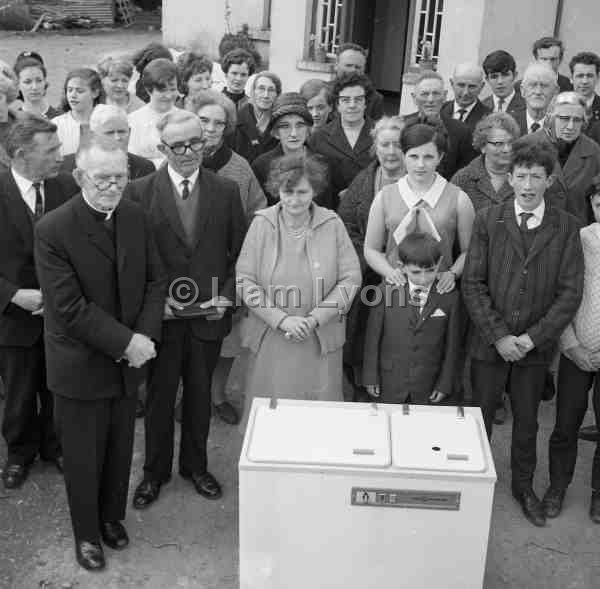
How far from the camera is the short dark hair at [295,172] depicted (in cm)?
409

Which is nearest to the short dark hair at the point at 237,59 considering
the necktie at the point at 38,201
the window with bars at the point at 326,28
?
the necktie at the point at 38,201

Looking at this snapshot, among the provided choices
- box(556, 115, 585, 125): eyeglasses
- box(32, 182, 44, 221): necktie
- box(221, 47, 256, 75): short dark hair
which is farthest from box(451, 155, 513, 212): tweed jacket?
box(221, 47, 256, 75): short dark hair

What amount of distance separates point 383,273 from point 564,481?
1.39 metres

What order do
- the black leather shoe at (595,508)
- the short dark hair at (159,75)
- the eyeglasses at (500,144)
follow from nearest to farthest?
the black leather shoe at (595,508) < the eyeglasses at (500,144) < the short dark hair at (159,75)

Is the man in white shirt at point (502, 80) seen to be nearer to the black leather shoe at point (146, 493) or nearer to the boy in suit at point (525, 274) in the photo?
the boy in suit at point (525, 274)

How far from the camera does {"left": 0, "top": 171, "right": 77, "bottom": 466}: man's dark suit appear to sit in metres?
4.01

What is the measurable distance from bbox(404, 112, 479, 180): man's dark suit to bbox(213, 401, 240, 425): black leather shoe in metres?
2.02

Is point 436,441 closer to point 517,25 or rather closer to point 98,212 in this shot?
point 98,212

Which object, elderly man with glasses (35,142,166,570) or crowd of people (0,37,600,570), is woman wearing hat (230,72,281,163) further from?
elderly man with glasses (35,142,166,570)

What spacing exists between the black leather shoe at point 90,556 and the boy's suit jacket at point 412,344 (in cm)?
152

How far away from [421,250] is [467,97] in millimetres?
2552

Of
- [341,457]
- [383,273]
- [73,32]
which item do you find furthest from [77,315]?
[73,32]

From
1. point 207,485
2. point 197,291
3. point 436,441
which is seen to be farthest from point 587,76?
point 207,485

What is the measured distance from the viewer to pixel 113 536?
400 cm
